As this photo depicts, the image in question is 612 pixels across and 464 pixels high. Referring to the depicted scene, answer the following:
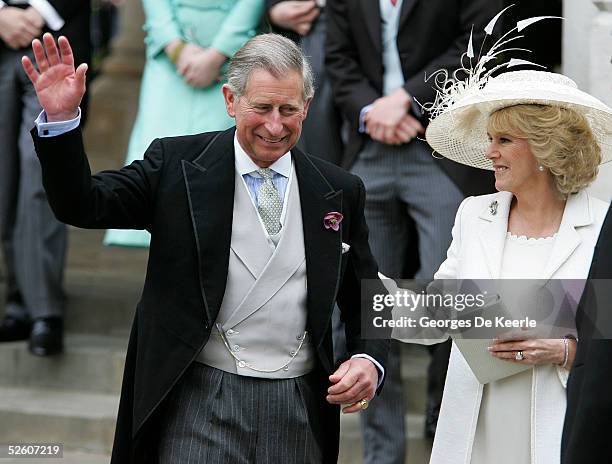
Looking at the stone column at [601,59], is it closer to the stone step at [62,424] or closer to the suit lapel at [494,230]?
the suit lapel at [494,230]

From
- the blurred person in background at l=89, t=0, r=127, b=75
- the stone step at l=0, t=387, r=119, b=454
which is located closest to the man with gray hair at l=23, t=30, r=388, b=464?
the stone step at l=0, t=387, r=119, b=454

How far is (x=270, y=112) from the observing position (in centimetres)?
389

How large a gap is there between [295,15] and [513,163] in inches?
83.4

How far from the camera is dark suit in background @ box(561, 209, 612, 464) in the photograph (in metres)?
2.89

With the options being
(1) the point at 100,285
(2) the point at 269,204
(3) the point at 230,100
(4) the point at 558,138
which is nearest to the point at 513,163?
(4) the point at 558,138

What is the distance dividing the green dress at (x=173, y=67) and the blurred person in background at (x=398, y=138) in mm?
536

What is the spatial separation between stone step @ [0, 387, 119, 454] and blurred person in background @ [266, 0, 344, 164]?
5.10ft

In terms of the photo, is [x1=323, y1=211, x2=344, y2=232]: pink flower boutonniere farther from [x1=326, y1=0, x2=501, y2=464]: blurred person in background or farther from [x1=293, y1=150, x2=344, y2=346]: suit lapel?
[x1=326, y1=0, x2=501, y2=464]: blurred person in background

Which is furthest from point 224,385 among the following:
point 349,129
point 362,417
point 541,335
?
point 349,129

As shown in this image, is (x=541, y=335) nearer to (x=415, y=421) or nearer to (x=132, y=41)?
(x=415, y=421)

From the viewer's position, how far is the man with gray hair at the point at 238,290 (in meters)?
3.86

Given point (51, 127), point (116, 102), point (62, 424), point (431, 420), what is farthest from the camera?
point (116, 102)

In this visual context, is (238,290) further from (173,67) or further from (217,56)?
(173,67)

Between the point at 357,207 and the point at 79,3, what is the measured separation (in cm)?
281
